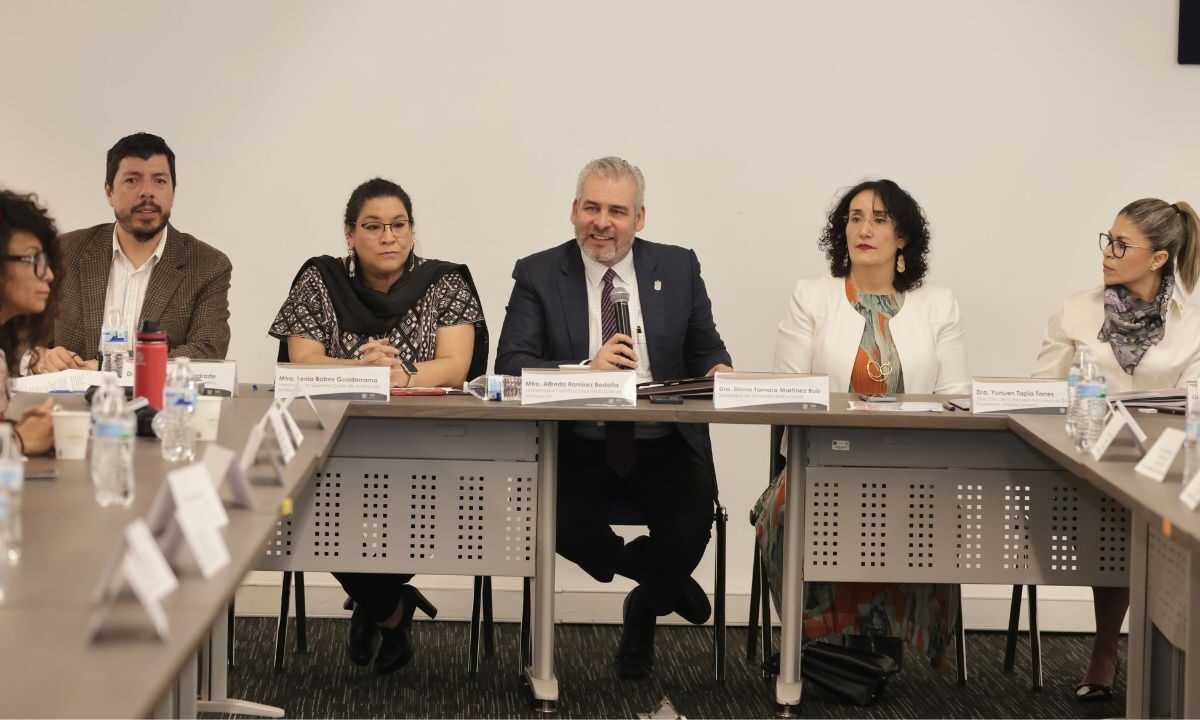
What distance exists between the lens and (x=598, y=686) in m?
3.73

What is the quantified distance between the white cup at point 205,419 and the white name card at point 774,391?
1.23 meters

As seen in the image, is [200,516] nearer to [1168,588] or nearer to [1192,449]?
[1192,449]

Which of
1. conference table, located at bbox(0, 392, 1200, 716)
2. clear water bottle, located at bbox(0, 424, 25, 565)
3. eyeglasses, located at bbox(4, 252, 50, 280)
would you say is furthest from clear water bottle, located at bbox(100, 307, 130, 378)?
clear water bottle, located at bbox(0, 424, 25, 565)

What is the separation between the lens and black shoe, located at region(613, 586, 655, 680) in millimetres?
3760

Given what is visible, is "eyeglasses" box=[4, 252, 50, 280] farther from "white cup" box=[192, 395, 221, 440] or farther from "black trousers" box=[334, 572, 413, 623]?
"black trousers" box=[334, 572, 413, 623]

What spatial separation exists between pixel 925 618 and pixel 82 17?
138 inches

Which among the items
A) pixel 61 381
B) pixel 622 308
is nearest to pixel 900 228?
pixel 622 308

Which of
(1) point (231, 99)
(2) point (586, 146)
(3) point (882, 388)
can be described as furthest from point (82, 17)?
(3) point (882, 388)

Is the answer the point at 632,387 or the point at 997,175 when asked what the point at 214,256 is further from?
the point at 997,175

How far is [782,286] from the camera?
188 inches

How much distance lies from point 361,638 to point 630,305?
4.08 feet

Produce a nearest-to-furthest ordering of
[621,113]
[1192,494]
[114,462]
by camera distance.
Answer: [114,462] < [1192,494] < [621,113]

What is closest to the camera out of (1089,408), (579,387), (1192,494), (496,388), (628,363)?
(1192,494)

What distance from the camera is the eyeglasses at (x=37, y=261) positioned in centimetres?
252
